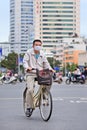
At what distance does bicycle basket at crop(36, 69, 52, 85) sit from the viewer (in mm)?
10477

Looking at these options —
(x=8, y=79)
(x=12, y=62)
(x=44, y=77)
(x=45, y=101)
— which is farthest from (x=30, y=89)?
(x=12, y=62)

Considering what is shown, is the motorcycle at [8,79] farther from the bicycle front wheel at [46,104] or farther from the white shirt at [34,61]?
the bicycle front wheel at [46,104]

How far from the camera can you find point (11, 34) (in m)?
Answer: 199

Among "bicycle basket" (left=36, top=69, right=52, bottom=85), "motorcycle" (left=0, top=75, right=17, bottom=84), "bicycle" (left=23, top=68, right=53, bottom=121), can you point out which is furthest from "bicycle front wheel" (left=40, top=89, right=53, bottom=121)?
"motorcycle" (left=0, top=75, right=17, bottom=84)

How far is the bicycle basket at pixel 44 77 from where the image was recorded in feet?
34.4

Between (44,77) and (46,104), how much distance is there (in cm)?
54

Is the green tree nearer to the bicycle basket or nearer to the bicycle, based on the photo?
the bicycle

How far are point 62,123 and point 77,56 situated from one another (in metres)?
187

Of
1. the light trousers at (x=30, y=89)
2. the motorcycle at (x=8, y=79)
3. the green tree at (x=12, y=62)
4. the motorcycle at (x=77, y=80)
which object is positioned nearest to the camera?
the light trousers at (x=30, y=89)

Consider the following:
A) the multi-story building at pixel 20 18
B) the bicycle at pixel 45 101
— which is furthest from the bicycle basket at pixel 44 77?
the multi-story building at pixel 20 18

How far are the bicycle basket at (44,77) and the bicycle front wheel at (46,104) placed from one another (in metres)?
0.23

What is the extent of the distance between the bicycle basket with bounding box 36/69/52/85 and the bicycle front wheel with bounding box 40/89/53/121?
228 millimetres

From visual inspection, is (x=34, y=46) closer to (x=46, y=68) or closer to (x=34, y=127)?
(x=46, y=68)

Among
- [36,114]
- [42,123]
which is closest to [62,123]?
[42,123]
